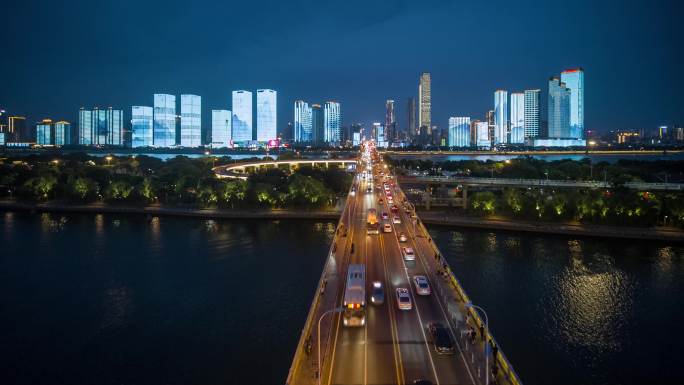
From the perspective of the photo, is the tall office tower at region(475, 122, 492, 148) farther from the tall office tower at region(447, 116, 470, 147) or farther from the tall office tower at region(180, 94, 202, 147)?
the tall office tower at region(180, 94, 202, 147)

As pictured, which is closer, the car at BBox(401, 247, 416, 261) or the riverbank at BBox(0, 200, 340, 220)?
the car at BBox(401, 247, 416, 261)

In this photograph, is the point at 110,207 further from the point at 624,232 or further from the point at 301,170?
the point at 624,232

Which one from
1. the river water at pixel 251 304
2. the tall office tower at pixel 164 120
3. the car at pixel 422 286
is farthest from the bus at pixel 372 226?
the tall office tower at pixel 164 120

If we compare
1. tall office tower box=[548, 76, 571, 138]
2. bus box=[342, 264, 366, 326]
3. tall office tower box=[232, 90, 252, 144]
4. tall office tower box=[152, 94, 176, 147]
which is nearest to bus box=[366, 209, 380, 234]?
bus box=[342, 264, 366, 326]

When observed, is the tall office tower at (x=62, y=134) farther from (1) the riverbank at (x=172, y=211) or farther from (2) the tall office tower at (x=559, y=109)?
(2) the tall office tower at (x=559, y=109)

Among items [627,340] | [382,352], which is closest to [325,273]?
[382,352]

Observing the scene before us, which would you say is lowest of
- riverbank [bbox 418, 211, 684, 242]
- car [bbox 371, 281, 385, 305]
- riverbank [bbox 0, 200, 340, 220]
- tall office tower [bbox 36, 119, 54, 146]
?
car [bbox 371, 281, 385, 305]
